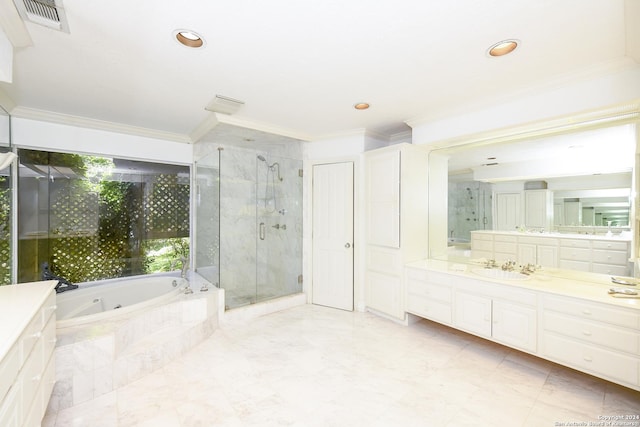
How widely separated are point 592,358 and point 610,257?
32.3 inches

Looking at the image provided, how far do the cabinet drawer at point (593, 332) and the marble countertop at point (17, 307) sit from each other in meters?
3.04

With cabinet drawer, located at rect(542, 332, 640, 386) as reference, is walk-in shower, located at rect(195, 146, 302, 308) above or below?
above

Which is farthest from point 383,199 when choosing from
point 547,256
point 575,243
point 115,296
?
point 115,296

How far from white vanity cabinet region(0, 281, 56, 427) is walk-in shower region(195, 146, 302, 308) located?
2022mm

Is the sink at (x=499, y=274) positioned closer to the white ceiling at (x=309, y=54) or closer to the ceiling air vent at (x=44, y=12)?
the white ceiling at (x=309, y=54)

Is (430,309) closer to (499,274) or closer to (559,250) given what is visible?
(499,274)

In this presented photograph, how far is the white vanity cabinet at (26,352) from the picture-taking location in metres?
1.04

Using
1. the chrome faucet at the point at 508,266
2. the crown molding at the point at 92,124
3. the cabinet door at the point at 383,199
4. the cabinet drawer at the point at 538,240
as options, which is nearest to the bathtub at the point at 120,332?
the crown molding at the point at 92,124

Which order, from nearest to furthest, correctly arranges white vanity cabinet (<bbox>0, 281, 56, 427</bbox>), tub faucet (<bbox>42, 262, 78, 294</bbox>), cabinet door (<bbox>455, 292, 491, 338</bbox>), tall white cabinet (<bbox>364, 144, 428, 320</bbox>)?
white vanity cabinet (<bbox>0, 281, 56, 427</bbox>) → cabinet door (<bbox>455, 292, 491, 338</bbox>) → tub faucet (<bbox>42, 262, 78, 294</bbox>) → tall white cabinet (<bbox>364, 144, 428, 320</bbox>)

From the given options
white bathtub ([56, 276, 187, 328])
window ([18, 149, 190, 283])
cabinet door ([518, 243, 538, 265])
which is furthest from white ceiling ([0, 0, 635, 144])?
white bathtub ([56, 276, 187, 328])

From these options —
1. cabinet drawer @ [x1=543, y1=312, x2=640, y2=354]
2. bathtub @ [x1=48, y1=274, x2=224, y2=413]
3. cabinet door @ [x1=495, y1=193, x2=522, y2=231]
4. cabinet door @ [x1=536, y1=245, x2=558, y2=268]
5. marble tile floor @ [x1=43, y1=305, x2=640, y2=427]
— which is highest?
cabinet door @ [x1=495, y1=193, x2=522, y2=231]

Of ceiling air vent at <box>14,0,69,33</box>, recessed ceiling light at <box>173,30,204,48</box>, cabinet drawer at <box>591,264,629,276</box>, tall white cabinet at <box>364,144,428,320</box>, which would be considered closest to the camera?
ceiling air vent at <box>14,0,69,33</box>

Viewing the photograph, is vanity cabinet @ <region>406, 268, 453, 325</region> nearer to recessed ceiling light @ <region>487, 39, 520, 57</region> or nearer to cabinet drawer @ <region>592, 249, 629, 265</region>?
cabinet drawer @ <region>592, 249, 629, 265</region>

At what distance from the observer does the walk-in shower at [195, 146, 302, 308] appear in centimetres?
372
